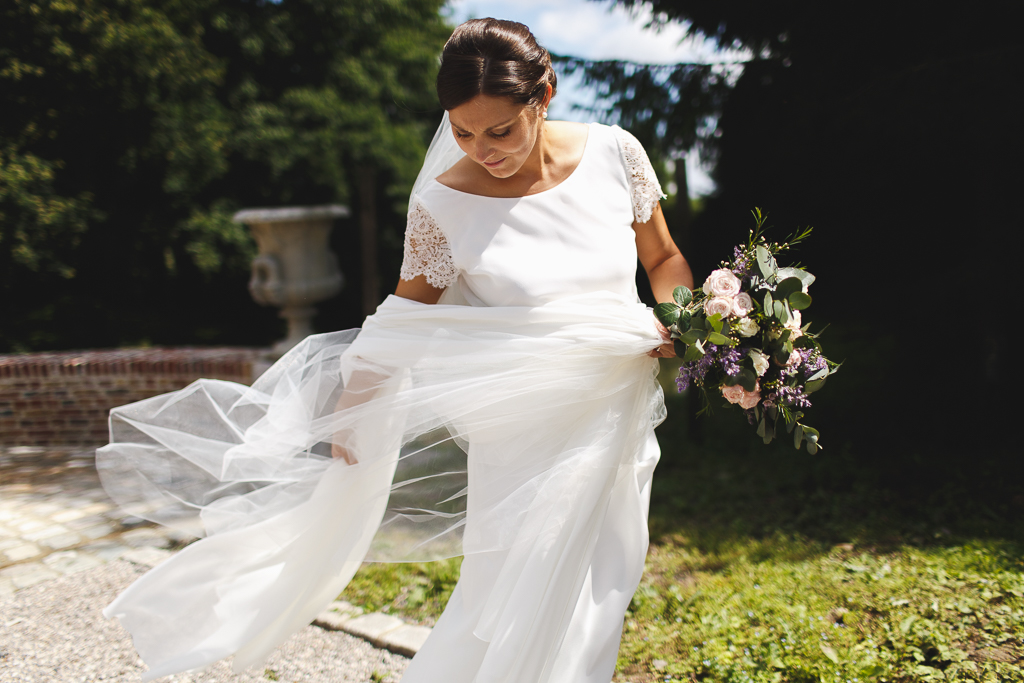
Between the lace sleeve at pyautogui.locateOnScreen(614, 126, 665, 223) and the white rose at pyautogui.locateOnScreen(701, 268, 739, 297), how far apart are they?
430 mm

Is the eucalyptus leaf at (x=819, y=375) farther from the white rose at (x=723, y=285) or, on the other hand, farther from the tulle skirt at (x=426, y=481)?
the tulle skirt at (x=426, y=481)

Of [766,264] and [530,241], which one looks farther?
[530,241]

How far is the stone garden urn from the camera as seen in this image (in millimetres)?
6637

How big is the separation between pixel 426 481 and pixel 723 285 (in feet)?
3.67

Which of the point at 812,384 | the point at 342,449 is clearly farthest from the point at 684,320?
the point at 342,449

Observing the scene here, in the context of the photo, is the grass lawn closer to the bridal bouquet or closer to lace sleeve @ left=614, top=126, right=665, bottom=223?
the bridal bouquet

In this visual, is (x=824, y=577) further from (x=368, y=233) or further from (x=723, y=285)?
(x=368, y=233)


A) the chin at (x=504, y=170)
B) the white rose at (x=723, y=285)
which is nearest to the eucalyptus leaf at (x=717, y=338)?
the white rose at (x=723, y=285)

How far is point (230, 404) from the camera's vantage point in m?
2.44

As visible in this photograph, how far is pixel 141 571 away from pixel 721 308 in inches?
132

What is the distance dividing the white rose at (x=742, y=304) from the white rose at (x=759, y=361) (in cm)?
10

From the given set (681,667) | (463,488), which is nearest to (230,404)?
(463,488)

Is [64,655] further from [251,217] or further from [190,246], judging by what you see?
[190,246]

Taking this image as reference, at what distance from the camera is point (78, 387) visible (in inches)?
238
